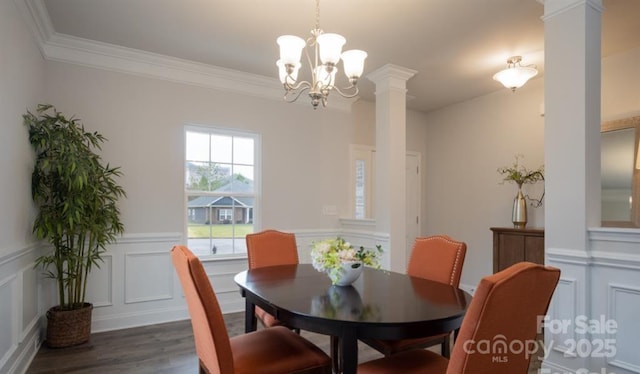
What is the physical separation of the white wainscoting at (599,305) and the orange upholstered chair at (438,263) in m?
0.65

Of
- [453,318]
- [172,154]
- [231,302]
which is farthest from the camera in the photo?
[231,302]

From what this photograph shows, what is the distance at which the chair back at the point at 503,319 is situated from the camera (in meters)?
A: 1.15

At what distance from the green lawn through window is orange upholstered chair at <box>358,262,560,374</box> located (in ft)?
10.5

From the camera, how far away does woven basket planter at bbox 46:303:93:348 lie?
9.49ft

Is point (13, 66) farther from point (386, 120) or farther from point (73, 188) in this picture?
point (386, 120)

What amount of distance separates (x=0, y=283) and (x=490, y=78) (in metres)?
4.78

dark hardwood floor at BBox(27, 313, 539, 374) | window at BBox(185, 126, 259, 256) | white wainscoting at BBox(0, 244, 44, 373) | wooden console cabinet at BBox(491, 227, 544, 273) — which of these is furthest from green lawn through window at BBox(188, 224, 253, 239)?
wooden console cabinet at BBox(491, 227, 544, 273)

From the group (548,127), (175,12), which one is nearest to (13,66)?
(175,12)

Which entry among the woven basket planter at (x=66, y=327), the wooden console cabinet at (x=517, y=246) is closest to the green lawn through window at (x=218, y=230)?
the woven basket planter at (x=66, y=327)

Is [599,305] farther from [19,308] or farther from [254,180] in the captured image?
[19,308]

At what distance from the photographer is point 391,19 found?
285 centimetres

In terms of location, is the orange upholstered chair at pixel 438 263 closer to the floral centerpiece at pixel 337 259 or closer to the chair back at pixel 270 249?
the floral centerpiece at pixel 337 259

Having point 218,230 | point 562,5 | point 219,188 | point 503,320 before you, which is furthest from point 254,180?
point 503,320

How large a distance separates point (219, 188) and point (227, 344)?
275cm
